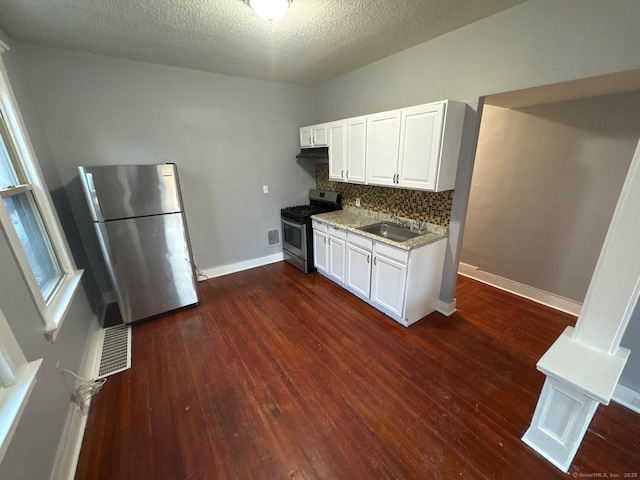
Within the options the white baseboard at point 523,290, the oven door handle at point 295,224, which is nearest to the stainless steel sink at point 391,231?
the oven door handle at point 295,224

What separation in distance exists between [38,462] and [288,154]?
12.2 feet

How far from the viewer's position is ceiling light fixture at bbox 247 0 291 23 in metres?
1.58

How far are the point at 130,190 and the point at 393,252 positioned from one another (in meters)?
2.58

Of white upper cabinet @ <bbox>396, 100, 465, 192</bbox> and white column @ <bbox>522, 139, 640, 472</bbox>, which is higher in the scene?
white upper cabinet @ <bbox>396, 100, 465, 192</bbox>

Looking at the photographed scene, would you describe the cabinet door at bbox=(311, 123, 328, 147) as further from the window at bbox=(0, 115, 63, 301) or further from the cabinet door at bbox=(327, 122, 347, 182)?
the window at bbox=(0, 115, 63, 301)

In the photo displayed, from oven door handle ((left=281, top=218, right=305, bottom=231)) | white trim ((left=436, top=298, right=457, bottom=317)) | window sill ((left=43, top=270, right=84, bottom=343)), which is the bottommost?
white trim ((left=436, top=298, right=457, bottom=317))

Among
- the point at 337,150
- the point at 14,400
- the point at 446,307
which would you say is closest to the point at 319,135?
the point at 337,150

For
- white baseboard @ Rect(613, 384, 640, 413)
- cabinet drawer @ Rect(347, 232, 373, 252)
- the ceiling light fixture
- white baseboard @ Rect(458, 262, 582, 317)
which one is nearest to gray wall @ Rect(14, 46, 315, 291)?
cabinet drawer @ Rect(347, 232, 373, 252)

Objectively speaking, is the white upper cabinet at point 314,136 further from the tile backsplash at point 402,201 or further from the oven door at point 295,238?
the oven door at point 295,238

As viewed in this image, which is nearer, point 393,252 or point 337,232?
point 393,252

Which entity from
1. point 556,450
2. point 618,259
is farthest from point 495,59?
point 556,450

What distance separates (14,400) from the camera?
1061 millimetres

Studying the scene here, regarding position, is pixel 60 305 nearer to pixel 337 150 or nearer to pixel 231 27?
pixel 231 27

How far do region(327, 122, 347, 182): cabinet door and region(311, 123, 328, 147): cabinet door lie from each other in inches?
5.4
